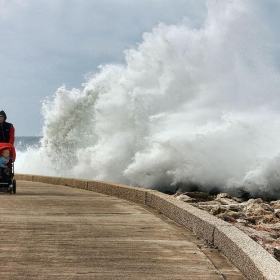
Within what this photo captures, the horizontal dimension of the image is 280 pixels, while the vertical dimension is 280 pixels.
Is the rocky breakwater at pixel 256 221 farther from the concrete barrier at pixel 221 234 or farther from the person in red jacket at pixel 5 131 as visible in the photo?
the person in red jacket at pixel 5 131

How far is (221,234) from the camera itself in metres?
5.81

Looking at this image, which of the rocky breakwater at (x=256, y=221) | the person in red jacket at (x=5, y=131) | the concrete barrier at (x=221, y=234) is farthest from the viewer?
the person in red jacket at (x=5, y=131)

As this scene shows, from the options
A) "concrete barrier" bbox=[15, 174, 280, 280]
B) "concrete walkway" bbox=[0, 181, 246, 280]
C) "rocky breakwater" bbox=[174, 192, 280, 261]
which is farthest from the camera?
"rocky breakwater" bbox=[174, 192, 280, 261]

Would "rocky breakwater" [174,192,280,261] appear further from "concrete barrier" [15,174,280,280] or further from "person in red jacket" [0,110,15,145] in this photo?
"person in red jacket" [0,110,15,145]

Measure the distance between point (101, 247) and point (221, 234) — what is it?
3.55ft

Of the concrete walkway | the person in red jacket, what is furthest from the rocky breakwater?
the person in red jacket

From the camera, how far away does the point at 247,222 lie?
10539 millimetres

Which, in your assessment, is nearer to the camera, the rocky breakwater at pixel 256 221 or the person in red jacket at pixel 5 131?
the rocky breakwater at pixel 256 221

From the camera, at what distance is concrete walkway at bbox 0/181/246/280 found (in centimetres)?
486

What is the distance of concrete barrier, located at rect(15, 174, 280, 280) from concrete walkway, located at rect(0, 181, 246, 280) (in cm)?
10

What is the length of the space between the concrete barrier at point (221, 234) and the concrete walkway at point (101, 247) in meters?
0.10

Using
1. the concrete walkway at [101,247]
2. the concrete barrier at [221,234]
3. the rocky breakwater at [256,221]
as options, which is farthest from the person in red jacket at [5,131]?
the rocky breakwater at [256,221]

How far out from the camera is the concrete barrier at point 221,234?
14.9 feet

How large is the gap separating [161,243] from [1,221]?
89.7 inches
